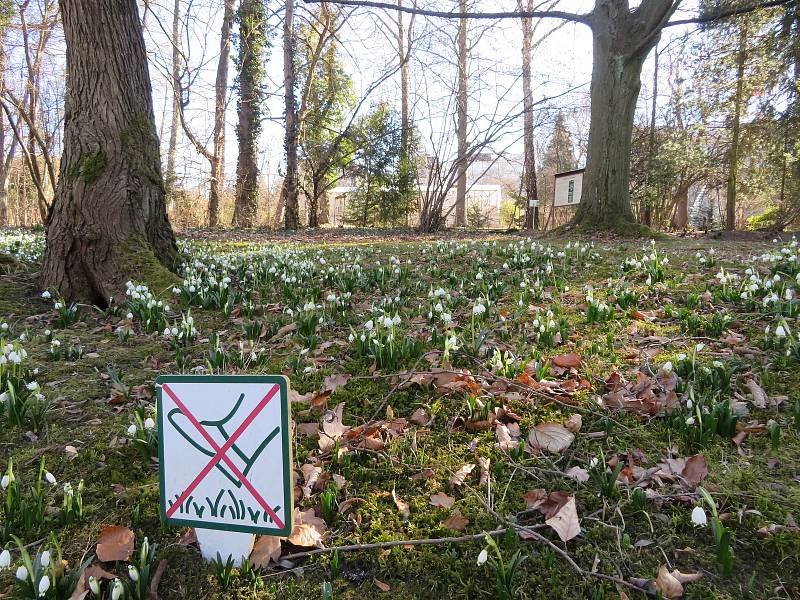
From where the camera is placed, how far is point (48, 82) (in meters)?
16.4

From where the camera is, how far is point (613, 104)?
8836mm

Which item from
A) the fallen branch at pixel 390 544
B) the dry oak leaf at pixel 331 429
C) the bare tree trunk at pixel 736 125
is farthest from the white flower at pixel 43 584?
the bare tree trunk at pixel 736 125

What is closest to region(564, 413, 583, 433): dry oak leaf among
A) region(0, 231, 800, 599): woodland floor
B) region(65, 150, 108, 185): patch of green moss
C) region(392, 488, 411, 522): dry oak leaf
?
region(0, 231, 800, 599): woodland floor

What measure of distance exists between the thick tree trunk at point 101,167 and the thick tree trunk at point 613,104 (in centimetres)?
Answer: 732

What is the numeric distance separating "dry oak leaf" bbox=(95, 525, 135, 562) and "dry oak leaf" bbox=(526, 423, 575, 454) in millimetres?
1687

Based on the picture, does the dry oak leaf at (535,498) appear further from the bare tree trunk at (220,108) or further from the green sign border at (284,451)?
the bare tree trunk at (220,108)

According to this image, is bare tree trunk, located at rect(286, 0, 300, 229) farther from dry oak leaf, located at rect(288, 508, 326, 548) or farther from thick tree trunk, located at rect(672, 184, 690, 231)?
thick tree trunk, located at rect(672, 184, 690, 231)

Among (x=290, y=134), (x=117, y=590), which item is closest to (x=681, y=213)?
(x=290, y=134)

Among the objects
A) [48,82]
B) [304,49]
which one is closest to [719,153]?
[304,49]

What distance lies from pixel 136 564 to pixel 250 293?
10.7ft

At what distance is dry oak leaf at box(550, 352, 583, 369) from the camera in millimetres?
3020

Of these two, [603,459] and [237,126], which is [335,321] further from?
[237,126]

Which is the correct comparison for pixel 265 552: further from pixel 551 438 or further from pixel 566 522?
pixel 551 438

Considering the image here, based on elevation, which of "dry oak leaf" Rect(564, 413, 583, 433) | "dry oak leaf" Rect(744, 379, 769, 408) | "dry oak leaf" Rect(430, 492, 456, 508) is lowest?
"dry oak leaf" Rect(430, 492, 456, 508)
